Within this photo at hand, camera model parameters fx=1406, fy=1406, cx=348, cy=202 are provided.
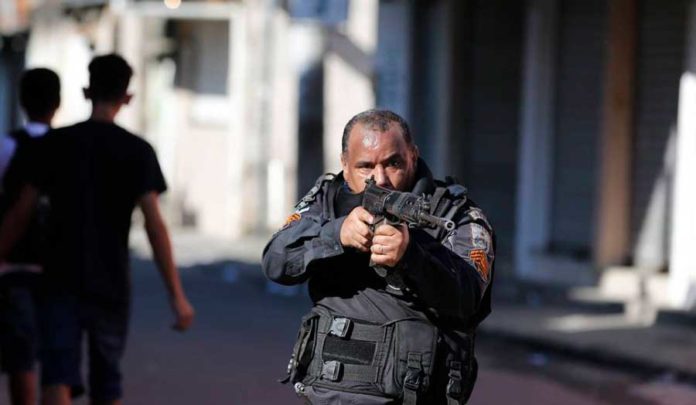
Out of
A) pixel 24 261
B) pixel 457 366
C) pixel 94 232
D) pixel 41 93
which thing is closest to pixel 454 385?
pixel 457 366

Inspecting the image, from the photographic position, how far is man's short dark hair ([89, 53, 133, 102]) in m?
→ 5.96

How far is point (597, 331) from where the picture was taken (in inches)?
438

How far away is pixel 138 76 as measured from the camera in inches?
834

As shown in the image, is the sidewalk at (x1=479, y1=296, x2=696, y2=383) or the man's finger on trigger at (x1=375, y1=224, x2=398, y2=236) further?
the sidewalk at (x1=479, y1=296, x2=696, y2=383)

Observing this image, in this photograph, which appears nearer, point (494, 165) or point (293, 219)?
point (293, 219)

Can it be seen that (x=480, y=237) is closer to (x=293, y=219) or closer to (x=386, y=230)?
(x=386, y=230)

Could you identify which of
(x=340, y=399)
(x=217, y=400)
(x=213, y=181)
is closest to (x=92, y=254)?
(x=340, y=399)

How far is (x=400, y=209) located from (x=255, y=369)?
6.19m

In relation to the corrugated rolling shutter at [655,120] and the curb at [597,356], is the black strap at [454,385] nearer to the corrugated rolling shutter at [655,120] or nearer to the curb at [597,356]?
the curb at [597,356]

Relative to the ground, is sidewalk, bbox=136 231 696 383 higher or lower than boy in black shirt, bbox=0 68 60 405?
lower

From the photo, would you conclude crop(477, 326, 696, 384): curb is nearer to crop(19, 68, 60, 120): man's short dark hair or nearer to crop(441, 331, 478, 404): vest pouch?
crop(19, 68, 60, 120): man's short dark hair

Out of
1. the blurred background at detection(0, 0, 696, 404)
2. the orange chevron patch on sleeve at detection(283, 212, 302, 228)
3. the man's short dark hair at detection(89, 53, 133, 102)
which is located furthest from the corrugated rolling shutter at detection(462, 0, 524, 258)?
the orange chevron patch on sleeve at detection(283, 212, 302, 228)

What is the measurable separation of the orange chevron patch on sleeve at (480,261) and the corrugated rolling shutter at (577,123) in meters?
9.35

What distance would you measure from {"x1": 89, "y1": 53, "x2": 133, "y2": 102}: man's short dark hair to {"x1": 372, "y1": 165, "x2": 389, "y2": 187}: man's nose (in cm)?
221
